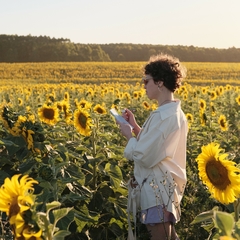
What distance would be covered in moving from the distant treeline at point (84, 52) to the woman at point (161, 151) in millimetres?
42661

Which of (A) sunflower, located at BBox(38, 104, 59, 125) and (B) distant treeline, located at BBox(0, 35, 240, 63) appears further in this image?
(B) distant treeline, located at BBox(0, 35, 240, 63)

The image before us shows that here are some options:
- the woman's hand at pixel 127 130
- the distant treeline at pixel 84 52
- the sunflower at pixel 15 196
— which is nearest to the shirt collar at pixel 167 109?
the woman's hand at pixel 127 130

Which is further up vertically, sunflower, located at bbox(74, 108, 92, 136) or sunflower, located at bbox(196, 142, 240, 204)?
sunflower, located at bbox(196, 142, 240, 204)

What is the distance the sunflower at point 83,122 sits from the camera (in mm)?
3924

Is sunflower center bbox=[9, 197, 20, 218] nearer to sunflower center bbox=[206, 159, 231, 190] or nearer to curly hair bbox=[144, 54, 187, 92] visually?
sunflower center bbox=[206, 159, 231, 190]

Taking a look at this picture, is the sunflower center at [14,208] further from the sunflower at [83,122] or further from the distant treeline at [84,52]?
the distant treeline at [84,52]

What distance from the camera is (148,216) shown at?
297 centimetres

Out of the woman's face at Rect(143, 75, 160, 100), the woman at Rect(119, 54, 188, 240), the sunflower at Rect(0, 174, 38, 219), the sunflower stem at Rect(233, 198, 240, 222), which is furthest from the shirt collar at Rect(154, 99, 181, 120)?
the sunflower at Rect(0, 174, 38, 219)

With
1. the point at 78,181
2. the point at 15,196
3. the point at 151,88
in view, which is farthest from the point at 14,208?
the point at 78,181

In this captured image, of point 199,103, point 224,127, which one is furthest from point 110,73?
point 224,127

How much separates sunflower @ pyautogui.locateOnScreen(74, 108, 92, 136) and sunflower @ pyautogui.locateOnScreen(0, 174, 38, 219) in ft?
7.99

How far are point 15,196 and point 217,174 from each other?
981mm

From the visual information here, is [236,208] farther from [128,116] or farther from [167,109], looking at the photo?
[128,116]

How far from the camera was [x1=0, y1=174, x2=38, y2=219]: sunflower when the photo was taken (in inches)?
54.5
